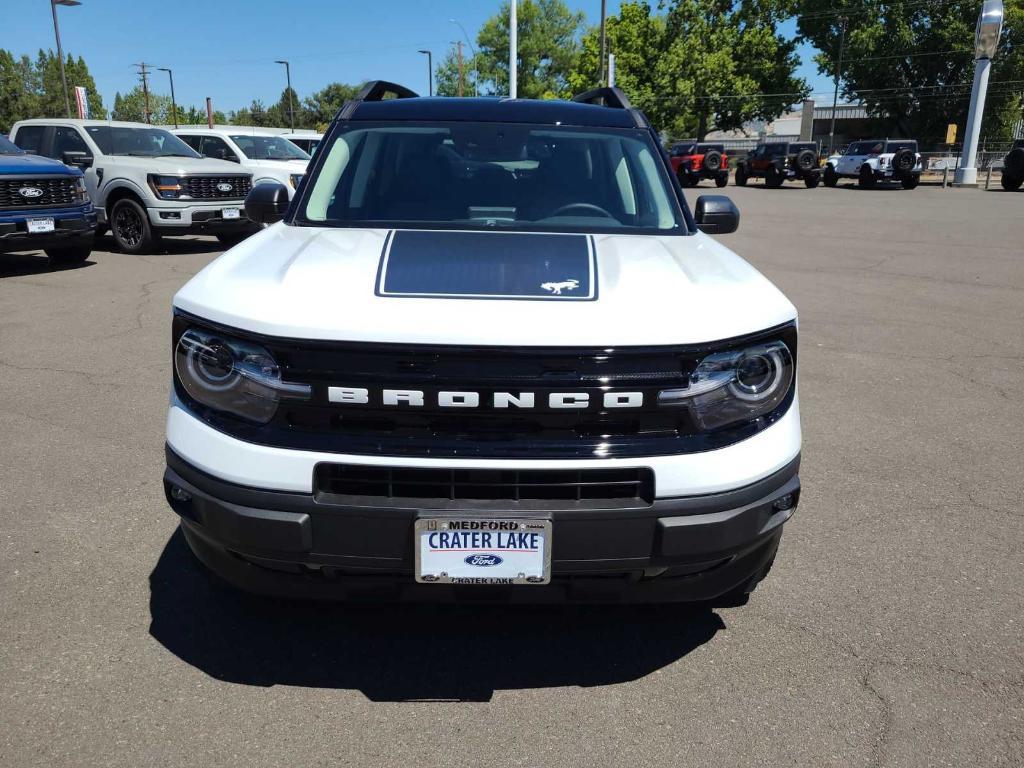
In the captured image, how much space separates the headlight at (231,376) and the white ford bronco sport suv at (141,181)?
34.4 feet

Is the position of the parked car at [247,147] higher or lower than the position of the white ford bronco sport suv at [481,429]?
higher

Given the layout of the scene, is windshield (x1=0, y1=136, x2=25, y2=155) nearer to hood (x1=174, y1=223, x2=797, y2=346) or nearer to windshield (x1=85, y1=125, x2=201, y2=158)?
windshield (x1=85, y1=125, x2=201, y2=158)

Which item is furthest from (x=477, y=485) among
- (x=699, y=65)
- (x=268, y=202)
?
(x=699, y=65)

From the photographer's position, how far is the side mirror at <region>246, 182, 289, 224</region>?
3729mm

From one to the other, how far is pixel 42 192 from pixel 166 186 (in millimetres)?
1904

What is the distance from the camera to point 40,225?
10.1 m

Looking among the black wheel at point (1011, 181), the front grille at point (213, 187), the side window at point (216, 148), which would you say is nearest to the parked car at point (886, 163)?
the black wheel at point (1011, 181)

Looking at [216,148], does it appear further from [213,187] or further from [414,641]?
[414,641]

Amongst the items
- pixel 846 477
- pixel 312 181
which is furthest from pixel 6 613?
pixel 846 477

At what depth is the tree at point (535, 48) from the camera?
281ft

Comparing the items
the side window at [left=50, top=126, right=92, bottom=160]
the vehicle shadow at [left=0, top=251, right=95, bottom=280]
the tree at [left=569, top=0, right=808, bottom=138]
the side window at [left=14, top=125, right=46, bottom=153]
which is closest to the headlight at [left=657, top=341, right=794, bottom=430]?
the vehicle shadow at [left=0, top=251, right=95, bottom=280]

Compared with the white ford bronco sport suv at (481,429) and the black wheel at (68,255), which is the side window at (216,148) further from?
the white ford bronco sport suv at (481,429)

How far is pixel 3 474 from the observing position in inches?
163

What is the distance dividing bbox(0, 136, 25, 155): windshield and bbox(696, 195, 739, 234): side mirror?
33.4 feet
